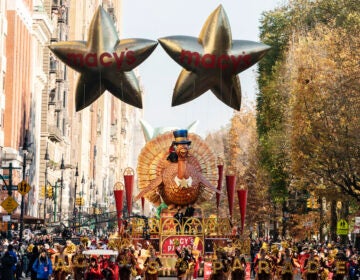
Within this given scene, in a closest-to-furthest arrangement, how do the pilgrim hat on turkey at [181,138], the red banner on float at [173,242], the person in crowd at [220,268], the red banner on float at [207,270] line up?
the person in crowd at [220,268]
the red banner on float at [207,270]
the red banner on float at [173,242]
the pilgrim hat on turkey at [181,138]

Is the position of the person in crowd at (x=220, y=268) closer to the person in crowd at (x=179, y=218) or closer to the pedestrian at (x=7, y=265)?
the pedestrian at (x=7, y=265)

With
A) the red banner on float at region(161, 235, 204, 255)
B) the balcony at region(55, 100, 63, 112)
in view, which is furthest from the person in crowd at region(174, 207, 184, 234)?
the balcony at region(55, 100, 63, 112)

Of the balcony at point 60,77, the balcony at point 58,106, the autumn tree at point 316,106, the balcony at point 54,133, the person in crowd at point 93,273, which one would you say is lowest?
the person in crowd at point 93,273

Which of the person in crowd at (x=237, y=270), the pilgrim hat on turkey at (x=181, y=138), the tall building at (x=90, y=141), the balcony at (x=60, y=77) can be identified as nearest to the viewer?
the person in crowd at (x=237, y=270)

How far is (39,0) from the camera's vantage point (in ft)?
309

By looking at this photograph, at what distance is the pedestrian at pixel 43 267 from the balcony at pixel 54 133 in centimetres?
7224

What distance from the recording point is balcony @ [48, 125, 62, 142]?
104000 millimetres

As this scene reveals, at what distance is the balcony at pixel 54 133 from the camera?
341 ft

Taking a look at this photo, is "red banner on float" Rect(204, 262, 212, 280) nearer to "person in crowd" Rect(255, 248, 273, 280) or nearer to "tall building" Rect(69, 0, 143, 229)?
"person in crowd" Rect(255, 248, 273, 280)

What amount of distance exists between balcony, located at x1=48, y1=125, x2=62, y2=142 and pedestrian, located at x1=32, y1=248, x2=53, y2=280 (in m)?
72.2

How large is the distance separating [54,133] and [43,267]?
74110 mm

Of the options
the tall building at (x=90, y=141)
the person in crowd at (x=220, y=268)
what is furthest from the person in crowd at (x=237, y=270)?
the tall building at (x=90, y=141)

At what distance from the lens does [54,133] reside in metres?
105

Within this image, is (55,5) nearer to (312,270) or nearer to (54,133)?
(54,133)
